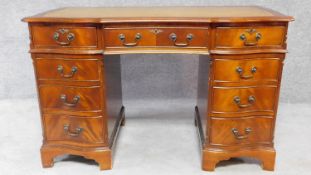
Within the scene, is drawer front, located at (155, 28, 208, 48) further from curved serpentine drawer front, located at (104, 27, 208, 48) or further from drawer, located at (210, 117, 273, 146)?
drawer, located at (210, 117, 273, 146)

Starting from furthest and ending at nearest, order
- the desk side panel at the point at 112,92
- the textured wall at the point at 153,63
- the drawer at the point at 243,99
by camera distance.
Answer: the textured wall at the point at 153,63, the desk side panel at the point at 112,92, the drawer at the point at 243,99

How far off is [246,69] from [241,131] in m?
0.38

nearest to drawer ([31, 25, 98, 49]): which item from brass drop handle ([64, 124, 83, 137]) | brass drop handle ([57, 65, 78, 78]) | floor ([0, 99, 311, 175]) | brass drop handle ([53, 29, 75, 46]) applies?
brass drop handle ([53, 29, 75, 46])

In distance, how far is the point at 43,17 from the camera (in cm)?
176

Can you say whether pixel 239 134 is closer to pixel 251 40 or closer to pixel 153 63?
pixel 251 40

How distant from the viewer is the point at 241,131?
1.91m

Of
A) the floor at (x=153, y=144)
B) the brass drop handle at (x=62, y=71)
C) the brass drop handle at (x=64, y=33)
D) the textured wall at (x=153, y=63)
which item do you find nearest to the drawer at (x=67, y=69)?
the brass drop handle at (x=62, y=71)

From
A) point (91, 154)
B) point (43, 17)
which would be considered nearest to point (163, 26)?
point (43, 17)

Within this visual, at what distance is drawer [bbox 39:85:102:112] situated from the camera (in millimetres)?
1858

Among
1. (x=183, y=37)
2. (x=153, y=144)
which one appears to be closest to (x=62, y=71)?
(x=183, y=37)

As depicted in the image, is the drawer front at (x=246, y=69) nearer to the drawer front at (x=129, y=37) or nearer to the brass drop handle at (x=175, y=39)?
the brass drop handle at (x=175, y=39)

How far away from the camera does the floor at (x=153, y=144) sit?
6.59 ft

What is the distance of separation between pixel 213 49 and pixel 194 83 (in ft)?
3.92

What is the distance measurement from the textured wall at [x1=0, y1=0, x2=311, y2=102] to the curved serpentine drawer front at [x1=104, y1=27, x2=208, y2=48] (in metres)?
1.03
